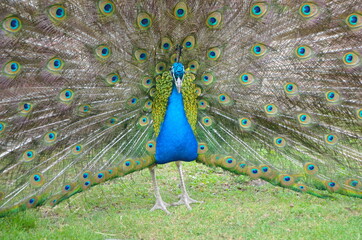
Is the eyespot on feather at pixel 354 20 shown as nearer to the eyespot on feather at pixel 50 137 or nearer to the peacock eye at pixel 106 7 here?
the peacock eye at pixel 106 7

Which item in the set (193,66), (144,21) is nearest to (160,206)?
(193,66)

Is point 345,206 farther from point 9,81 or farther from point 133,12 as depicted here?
point 9,81

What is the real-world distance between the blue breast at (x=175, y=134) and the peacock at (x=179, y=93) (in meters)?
0.01

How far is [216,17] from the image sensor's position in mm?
4023

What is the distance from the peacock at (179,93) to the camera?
3.77m

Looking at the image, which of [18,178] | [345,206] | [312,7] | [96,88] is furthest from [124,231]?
[312,7]

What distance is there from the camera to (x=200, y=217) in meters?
4.49

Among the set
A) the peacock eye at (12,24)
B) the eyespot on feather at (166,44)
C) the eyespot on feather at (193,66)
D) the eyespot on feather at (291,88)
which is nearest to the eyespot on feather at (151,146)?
the eyespot on feather at (193,66)

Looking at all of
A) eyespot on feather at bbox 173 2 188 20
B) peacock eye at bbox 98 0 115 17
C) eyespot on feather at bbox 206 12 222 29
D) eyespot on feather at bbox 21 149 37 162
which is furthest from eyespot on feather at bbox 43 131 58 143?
eyespot on feather at bbox 206 12 222 29

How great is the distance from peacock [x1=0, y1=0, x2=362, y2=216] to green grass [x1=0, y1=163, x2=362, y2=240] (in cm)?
35

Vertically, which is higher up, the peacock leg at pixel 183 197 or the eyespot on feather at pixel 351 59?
the eyespot on feather at pixel 351 59

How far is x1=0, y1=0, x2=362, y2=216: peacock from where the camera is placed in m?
3.77

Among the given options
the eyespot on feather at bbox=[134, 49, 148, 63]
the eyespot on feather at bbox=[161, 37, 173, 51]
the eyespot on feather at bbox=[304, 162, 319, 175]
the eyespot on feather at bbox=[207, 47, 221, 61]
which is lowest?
the eyespot on feather at bbox=[304, 162, 319, 175]

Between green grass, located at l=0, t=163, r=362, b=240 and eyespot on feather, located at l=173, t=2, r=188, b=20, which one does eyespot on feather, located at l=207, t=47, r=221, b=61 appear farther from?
green grass, located at l=0, t=163, r=362, b=240
